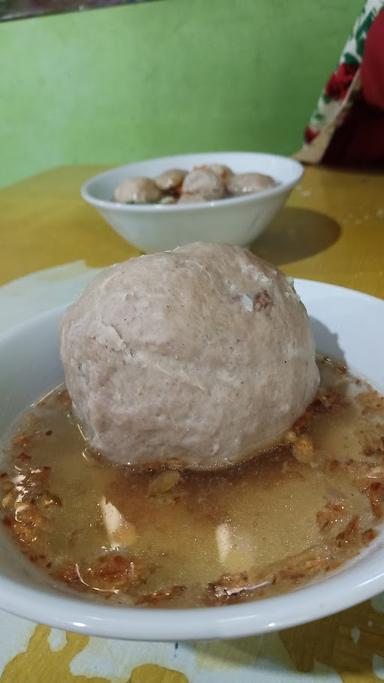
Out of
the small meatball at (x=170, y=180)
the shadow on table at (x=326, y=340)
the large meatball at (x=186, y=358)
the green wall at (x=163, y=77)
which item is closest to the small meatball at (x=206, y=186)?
the small meatball at (x=170, y=180)

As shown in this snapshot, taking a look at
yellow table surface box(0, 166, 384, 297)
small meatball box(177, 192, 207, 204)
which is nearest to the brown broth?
yellow table surface box(0, 166, 384, 297)

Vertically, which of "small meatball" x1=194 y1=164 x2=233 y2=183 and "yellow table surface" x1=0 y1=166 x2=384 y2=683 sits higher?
"small meatball" x1=194 y1=164 x2=233 y2=183

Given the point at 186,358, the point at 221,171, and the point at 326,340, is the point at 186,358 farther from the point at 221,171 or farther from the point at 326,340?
the point at 221,171

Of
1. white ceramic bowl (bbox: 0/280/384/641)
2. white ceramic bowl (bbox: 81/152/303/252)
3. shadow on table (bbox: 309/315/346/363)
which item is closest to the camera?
white ceramic bowl (bbox: 0/280/384/641)

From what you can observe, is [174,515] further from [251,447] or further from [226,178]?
[226,178]

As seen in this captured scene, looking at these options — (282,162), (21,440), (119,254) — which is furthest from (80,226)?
(21,440)

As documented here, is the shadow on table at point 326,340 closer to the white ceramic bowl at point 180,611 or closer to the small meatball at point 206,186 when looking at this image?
the white ceramic bowl at point 180,611

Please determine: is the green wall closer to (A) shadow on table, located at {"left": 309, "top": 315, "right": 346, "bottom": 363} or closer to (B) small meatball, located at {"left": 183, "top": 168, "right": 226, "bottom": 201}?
(B) small meatball, located at {"left": 183, "top": 168, "right": 226, "bottom": 201}

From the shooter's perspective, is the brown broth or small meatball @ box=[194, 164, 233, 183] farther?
small meatball @ box=[194, 164, 233, 183]

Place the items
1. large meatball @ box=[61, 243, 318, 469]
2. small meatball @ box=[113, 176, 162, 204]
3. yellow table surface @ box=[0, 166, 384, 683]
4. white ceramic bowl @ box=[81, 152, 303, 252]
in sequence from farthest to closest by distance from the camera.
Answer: small meatball @ box=[113, 176, 162, 204] < white ceramic bowl @ box=[81, 152, 303, 252] < large meatball @ box=[61, 243, 318, 469] < yellow table surface @ box=[0, 166, 384, 683]
